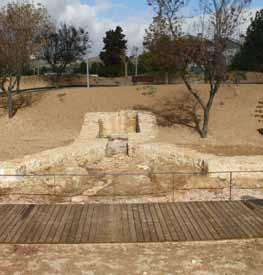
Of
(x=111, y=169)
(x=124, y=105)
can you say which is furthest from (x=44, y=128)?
(x=111, y=169)

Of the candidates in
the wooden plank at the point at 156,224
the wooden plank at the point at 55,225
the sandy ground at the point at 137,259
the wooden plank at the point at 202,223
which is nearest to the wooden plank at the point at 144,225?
the wooden plank at the point at 156,224

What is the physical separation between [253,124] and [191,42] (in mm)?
6010

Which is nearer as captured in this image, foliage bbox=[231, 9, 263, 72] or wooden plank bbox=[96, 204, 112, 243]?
wooden plank bbox=[96, 204, 112, 243]

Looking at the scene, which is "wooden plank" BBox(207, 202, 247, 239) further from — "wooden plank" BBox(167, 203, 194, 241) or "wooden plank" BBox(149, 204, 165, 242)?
"wooden plank" BBox(149, 204, 165, 242)

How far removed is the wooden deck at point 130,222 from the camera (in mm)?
7898

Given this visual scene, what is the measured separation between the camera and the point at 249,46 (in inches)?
1569

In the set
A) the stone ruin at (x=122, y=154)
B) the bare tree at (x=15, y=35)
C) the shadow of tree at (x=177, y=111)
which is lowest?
the stone ruin at (x=122, y=154)

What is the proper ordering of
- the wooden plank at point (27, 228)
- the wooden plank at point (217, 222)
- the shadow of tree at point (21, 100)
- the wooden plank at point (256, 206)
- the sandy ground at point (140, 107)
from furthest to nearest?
the shadow of tree at point (21, 100) → the sandy ground at point (140, 107) → the wooden plank at point (256, 206) → the wooden plank at point (217, 222) → the wooden plank at point (27, 228)

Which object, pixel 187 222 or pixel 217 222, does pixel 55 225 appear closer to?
pixel 187 222

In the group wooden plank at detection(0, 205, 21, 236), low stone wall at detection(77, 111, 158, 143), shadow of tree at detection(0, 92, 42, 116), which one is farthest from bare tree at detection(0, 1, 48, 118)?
wooden plank at detection(0, 205, 21, 236)

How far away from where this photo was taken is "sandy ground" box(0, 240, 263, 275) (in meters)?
6.64

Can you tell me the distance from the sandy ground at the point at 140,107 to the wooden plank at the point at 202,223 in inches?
233

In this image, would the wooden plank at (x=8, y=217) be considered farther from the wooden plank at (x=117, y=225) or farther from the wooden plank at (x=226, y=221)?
the wooden plank at (x=226, y=221)

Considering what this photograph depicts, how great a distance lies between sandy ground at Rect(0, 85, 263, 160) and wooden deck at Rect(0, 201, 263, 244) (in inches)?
231
